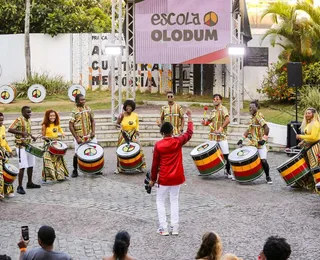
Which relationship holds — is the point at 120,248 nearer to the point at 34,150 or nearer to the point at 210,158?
the point at 34,150

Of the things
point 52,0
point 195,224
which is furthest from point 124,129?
point 52,0

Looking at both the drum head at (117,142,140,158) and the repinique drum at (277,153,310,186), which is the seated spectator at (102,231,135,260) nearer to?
the repinique drum at (277,153,310,186)

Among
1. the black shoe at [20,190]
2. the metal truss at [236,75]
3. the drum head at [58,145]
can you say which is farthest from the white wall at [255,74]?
the black shoe at [20,190]

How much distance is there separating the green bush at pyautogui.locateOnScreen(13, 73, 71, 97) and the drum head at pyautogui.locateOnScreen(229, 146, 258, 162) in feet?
44.0

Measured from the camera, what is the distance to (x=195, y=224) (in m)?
12.4

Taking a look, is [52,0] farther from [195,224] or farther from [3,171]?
[195,224]

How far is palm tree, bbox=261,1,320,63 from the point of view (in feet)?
81.7

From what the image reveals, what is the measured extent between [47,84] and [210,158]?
13369mm

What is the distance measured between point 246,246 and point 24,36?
20.0 meters

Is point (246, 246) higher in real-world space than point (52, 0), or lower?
lower

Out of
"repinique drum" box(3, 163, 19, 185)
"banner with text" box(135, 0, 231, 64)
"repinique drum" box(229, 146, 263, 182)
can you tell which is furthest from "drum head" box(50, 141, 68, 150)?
"banner with text" box(135, 0, 231, 64)

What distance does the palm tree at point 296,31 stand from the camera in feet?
81.7

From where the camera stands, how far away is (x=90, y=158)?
53.0 ft

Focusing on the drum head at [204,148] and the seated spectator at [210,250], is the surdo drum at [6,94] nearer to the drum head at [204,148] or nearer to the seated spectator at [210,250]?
the drum head at [204,148]
